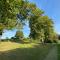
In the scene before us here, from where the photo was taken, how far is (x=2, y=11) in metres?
18.0

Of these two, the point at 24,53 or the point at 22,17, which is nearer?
the point at 24,53

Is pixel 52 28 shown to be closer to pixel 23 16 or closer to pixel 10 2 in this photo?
pixel 23 16

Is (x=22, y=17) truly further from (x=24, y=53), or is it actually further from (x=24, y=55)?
(x=24, y=55)

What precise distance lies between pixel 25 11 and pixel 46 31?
A: 39.9 meters

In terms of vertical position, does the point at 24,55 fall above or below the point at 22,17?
below

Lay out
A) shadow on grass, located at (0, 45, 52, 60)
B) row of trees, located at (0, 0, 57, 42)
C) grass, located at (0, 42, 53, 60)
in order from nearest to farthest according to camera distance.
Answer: row of trees, located at (0, 0, 57, 42), shadow on grass, located at (0, 45, 52, 60), grass, located at (0, 42, 53, 60)

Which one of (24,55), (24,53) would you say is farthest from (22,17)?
(24,55)

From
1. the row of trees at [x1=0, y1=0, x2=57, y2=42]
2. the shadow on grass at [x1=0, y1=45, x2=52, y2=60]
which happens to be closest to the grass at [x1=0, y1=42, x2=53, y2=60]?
the shadow on grass at [x1=0, y1=45, x2=52, y2=60]

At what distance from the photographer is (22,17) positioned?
1081 inches

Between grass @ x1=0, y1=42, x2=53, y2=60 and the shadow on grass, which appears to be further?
grass @ x1=0, y1=42, x2=53, y2=60

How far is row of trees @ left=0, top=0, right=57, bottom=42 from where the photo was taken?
17.8 meters

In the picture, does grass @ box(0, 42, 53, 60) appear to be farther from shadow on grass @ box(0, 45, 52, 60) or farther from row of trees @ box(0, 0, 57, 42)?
row of trees @ box(0, 0, 57, 42)

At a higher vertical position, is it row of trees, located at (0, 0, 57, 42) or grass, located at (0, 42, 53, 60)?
row of trees, located at (0, 0, 57, 42)

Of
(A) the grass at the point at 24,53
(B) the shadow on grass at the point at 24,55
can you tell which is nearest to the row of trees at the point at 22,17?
(A) the grass at the point at 24,53
